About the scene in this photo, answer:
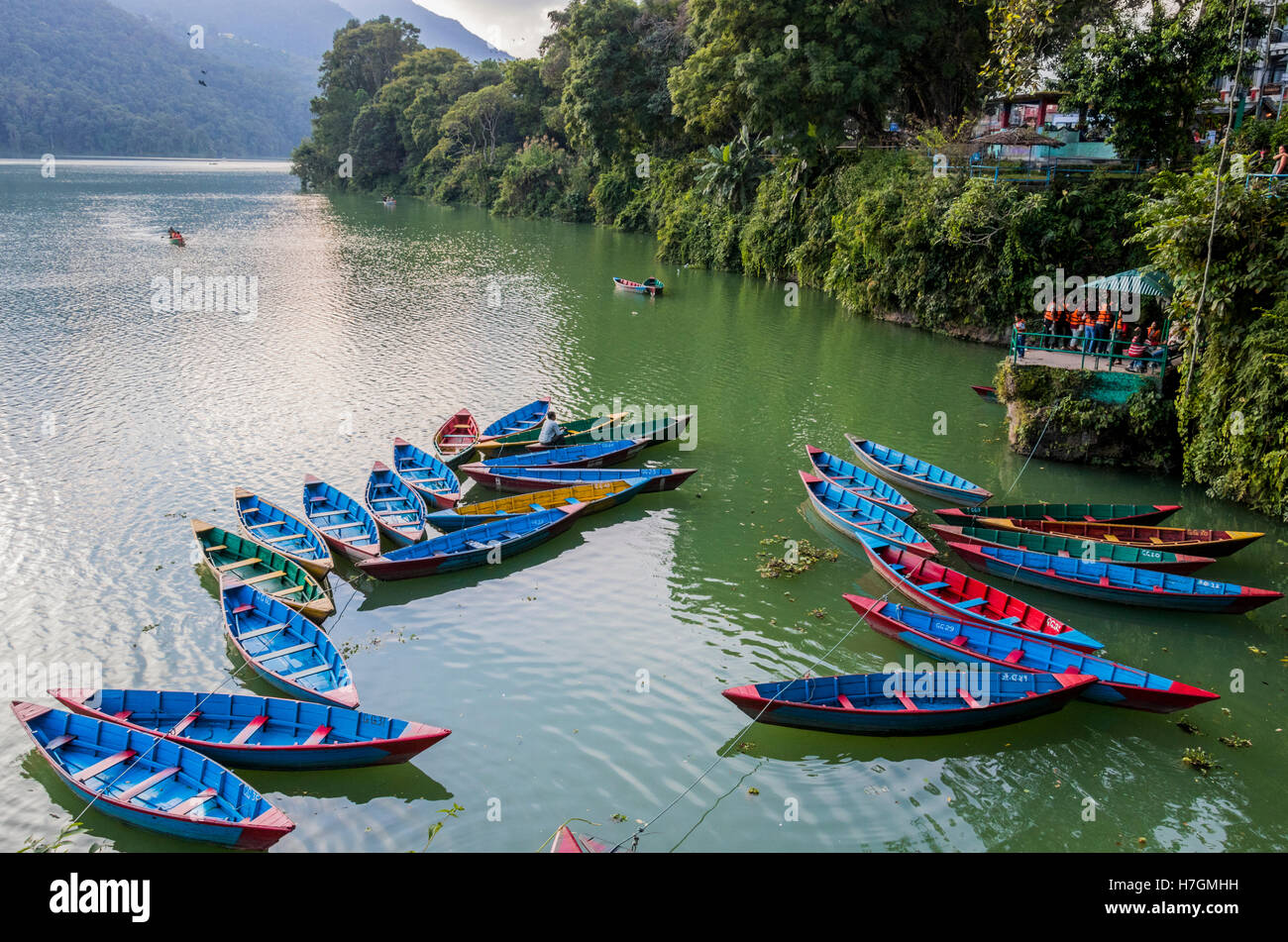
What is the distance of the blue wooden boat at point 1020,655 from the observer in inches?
442

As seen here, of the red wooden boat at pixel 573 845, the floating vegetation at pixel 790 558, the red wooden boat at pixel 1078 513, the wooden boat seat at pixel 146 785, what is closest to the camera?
the red wooden boat at pixel 573 845

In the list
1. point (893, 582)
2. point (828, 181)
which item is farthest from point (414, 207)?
point (893, 582)

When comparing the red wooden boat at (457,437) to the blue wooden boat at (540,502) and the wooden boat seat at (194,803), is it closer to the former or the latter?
the blue wooden boat at (540,502)

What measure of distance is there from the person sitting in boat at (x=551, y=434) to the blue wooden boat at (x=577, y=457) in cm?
22

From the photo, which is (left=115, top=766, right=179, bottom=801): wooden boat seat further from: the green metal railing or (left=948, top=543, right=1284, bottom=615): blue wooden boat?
the green metal railing

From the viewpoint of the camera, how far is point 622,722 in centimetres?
1162

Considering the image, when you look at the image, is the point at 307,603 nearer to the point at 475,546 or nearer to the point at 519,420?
the point at 475,546

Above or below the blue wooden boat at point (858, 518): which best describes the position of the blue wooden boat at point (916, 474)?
above

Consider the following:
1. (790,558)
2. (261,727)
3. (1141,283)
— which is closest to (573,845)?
(261,727)

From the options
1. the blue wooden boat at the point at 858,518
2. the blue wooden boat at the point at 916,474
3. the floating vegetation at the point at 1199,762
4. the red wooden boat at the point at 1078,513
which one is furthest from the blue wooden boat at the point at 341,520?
the floating vegetation at the point at 1199,762

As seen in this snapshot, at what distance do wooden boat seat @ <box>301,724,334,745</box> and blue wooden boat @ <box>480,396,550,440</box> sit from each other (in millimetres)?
10554

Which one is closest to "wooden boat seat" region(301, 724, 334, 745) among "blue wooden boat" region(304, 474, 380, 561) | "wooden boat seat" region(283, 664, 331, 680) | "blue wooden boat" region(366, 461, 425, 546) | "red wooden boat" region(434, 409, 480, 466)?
"wooden boat seat" region(283, 664, 331, 680)

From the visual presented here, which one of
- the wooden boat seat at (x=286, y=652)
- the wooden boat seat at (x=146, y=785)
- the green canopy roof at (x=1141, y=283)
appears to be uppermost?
the green canopy roof at (x=1141, y=283)

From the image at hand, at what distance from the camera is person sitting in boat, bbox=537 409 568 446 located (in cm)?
2020
